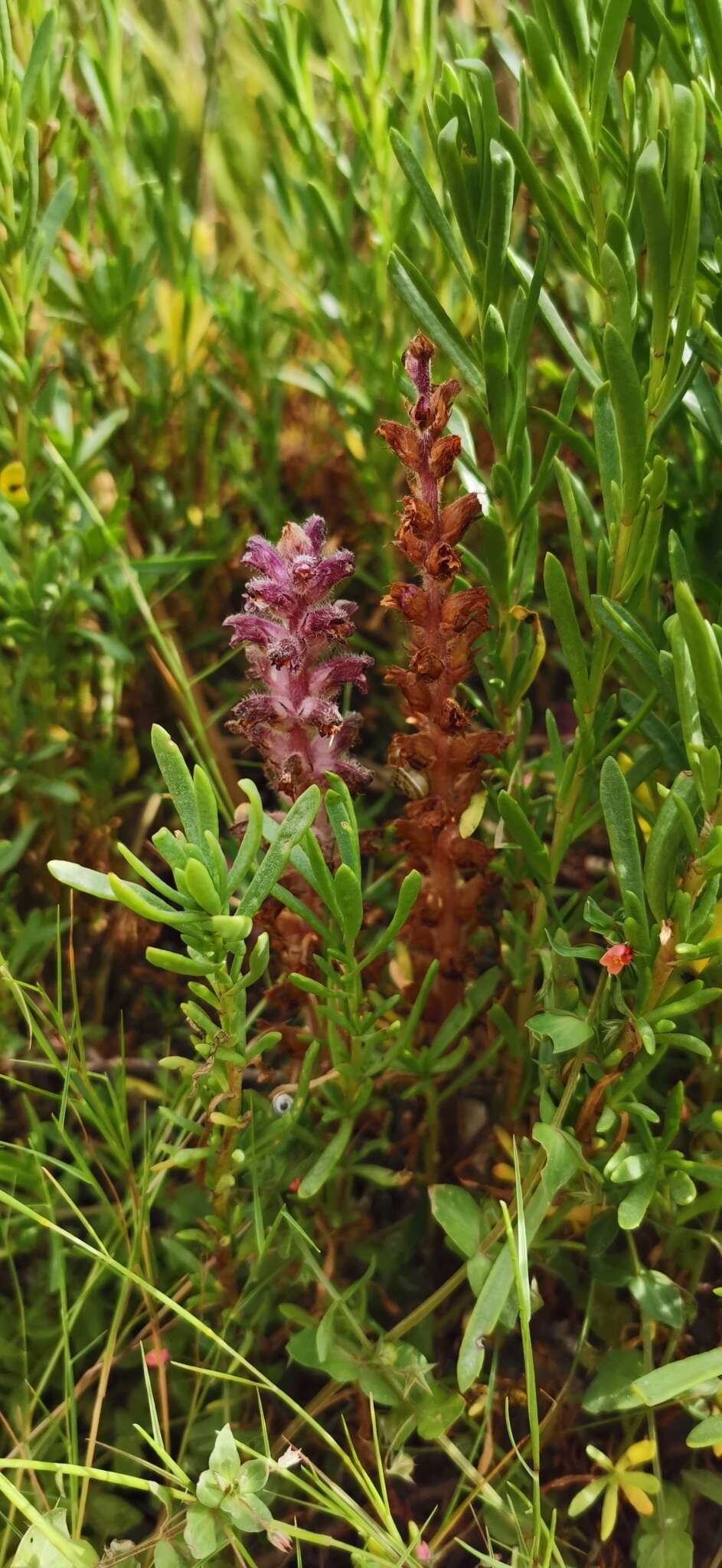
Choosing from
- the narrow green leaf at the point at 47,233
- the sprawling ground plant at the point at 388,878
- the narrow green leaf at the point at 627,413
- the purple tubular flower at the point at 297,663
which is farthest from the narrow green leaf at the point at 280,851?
the narrow green leaf at the point at 47,233

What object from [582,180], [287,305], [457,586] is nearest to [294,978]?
[457,586]

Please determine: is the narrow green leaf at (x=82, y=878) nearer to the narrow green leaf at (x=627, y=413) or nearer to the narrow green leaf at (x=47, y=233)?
the narrow green leaf at (x=627, y=413)

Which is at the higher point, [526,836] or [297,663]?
[297,663]

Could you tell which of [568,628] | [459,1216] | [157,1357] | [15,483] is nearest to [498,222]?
[568,628]

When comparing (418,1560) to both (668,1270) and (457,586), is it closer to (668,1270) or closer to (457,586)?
(668,1270)

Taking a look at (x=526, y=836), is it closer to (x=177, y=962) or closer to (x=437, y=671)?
(x=437, y=671)

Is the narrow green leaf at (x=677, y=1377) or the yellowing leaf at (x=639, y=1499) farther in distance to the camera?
the yellowing leaf at (x=639, y=1499)

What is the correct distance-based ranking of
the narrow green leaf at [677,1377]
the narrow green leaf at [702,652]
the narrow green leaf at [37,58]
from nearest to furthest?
the narrow green leaf at [702,652]
the narrow green leaf at [677,1377]
the narrow green leaf at [37,58]

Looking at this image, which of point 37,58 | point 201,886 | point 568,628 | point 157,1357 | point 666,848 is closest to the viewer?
point 201,886
